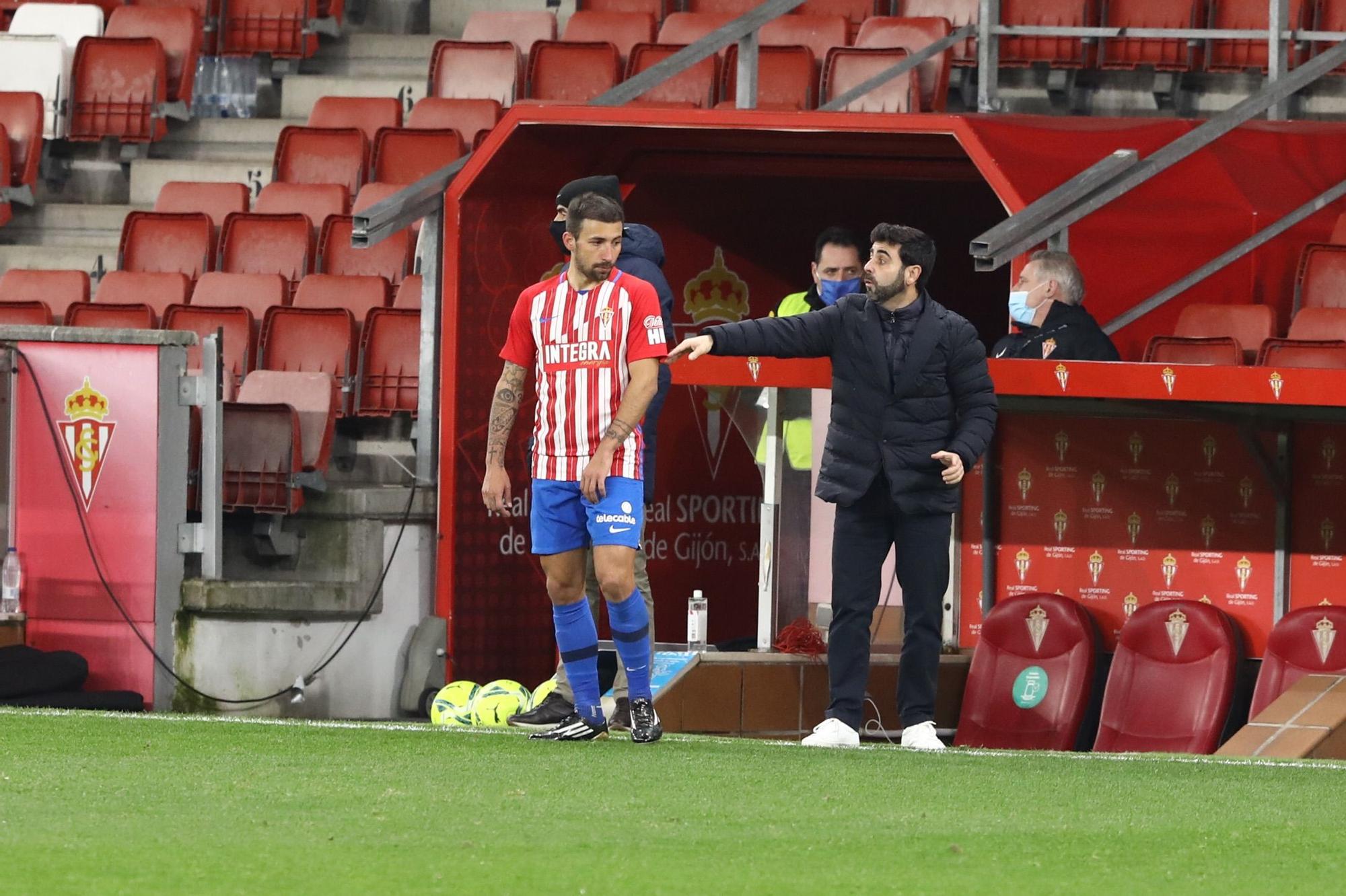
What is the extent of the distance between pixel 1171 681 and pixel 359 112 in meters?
6.26

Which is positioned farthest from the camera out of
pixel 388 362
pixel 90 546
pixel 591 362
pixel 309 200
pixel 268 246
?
pixel 309 200

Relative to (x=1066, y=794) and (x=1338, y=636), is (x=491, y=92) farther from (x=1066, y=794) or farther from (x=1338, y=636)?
(x=1066, y=794)

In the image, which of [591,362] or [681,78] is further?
[681,78]

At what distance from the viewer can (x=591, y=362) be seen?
673 centimetres

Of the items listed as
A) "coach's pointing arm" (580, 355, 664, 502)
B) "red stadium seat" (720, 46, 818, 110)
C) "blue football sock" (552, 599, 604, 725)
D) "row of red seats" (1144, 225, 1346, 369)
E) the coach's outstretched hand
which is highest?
"red stadium seat" (720, 46, 818, 110)

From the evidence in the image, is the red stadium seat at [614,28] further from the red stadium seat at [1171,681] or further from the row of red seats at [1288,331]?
the red stadium seat at [1171,681]

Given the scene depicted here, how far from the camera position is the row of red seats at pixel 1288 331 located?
8.96 m

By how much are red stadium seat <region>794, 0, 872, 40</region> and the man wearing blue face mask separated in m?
5.11

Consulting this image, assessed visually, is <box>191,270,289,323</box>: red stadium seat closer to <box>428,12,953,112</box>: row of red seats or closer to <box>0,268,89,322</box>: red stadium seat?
<box>0,268,89,322</box>: red stadium seat

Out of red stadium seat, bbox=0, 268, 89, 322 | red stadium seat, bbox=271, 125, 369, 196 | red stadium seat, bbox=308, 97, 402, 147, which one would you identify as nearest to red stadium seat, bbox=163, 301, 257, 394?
red stadium seat, bbox=0, 268, 89, 322

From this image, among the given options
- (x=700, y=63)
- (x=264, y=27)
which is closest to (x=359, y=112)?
(x=264, y=27)

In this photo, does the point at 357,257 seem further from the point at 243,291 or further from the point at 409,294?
the point at 409,294

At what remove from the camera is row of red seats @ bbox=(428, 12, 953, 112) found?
12.2m

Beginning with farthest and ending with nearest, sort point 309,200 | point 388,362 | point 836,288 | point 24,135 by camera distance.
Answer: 1. point 24,135
2. point 309,200
3. point 388,362
4. point 836,288
